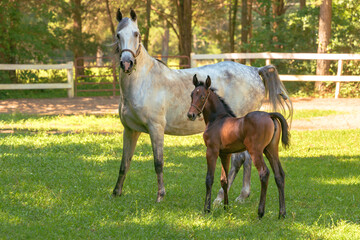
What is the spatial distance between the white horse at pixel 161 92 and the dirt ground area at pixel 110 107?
20.6ft

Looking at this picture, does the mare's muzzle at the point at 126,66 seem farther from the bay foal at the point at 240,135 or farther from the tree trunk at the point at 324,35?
the tree trunk at the point at 324,35

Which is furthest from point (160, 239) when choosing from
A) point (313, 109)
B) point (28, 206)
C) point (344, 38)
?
point (344, 38)

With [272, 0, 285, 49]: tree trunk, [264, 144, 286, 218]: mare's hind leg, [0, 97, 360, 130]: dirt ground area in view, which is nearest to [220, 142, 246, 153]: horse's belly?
[264, 144, 286, 218]: mare's hind leg

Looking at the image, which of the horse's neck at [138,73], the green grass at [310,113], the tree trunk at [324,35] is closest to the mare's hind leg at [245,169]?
the horse's neck at [138,73]

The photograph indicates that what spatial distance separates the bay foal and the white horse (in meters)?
0.99

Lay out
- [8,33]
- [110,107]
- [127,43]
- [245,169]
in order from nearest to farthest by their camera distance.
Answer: [127,43]
[245,169]
[110,107]
[8,33]

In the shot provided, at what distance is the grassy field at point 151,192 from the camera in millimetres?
5750

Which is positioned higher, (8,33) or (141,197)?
(8,33)

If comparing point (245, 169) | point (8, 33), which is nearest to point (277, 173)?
point (245, 169)

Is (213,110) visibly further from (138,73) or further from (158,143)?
(138,73)

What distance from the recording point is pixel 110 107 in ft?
59.9

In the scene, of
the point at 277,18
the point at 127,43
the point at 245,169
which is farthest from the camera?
the point at 277,18

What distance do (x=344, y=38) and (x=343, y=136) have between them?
11.2 metres

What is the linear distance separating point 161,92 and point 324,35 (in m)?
15.8
